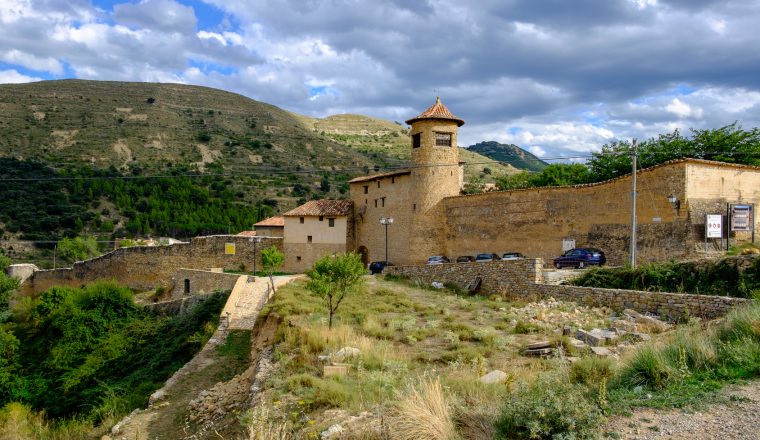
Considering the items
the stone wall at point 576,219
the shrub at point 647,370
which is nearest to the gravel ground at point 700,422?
the shrub at point 647,370

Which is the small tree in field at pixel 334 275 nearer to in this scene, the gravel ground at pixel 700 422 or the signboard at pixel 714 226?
the gravel ground at pixel 700 422

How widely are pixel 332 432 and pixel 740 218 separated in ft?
69.6

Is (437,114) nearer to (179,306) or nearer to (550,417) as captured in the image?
(179,306)

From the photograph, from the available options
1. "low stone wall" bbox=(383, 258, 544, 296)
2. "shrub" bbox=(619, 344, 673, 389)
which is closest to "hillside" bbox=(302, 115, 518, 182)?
"low stone wall" bbox=(383, 258, 544, 296)

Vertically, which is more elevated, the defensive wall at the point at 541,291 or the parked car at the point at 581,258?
the parked car at the point at 581,258

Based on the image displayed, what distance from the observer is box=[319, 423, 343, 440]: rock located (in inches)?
254

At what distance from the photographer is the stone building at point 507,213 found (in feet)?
69.8

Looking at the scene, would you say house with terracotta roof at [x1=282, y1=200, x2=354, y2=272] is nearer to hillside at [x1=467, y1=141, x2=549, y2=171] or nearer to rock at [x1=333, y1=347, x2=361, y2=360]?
rock at [x1=333, y1=347, x2=361, y2=360]

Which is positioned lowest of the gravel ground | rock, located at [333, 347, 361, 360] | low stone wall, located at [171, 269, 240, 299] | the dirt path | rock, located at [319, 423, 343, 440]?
the dirt path

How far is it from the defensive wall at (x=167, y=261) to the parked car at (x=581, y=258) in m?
20.2

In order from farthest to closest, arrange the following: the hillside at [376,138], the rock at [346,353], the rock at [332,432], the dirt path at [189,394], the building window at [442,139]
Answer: the hillside at [376,138] → the building window at [442,139] → the dirt path at [189,394] → the rock at [346,353] → the rock at [332,432]

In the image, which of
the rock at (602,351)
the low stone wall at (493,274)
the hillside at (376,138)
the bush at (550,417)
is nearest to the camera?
the bush at (550,417)

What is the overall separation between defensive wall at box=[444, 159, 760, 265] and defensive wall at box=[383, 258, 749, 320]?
19.9ft

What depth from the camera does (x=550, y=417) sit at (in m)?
5.46
